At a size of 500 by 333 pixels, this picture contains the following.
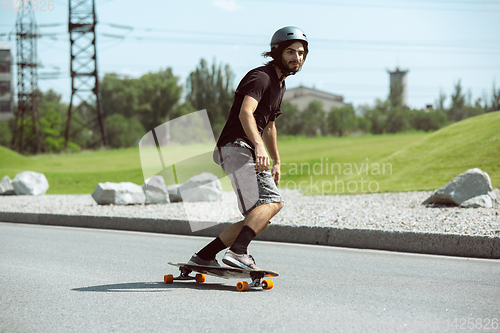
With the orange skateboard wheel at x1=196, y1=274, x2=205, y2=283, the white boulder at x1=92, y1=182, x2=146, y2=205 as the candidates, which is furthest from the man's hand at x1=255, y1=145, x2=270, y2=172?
the white boulder at x1=92, y1=182, x2=146, y2=205

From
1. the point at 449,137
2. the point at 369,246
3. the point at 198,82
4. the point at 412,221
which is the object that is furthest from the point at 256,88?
the point at 198,82

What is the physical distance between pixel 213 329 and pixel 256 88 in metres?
1.90

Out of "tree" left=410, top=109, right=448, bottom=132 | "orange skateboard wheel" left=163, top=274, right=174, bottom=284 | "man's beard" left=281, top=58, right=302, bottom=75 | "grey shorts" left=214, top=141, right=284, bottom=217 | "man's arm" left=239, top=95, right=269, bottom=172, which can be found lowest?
"orange skateboard wheel" left=163, top=274, right=174, bottom=284

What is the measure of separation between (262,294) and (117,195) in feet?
29.8

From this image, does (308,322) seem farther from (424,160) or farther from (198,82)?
(198,82)

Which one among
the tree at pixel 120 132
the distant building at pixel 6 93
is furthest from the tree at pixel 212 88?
the distant building at pixel 6 93

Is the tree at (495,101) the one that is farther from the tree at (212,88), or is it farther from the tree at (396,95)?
the tree at (212,88)

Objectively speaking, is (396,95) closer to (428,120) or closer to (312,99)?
(428,120)

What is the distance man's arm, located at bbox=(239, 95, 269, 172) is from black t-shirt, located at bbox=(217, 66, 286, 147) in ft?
0.23

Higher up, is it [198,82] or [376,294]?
[198,82]

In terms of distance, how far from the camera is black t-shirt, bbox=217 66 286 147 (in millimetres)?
4324

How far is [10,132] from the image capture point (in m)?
69.1

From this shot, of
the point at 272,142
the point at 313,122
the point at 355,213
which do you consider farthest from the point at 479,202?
the point at 313,122

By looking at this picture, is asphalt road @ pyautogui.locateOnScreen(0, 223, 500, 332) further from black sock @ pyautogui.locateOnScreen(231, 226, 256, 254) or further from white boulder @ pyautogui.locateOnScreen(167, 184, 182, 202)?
white boulder @ pyautogui.locateOnScreen(167, 184, 182, 202)
